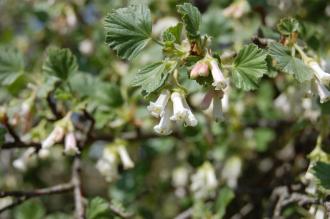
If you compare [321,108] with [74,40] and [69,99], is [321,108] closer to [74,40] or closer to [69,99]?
[69,99]

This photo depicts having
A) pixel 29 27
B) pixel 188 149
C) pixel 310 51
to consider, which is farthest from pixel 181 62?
pixel 29 27

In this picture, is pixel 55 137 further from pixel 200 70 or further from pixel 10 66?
pixel 200 70

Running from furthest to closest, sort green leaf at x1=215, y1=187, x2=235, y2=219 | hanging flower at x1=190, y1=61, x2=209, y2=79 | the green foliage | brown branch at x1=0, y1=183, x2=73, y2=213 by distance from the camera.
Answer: the green foliage → green leaf at x1=215, y1=187, x2=235, y2=219 → brown branch at x1=0, y1=183, x2=73, y2=213 → hanging flower at x1=190, y1=61, x2=209, y2=79

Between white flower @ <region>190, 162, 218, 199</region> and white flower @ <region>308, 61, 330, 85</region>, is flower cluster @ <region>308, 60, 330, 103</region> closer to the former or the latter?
white flower @ <region>308, 61, 330, 85</region>

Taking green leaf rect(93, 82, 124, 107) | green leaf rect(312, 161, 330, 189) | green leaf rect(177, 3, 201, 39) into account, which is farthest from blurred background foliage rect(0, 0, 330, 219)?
green leaf rect(177, 3, 201, 39)

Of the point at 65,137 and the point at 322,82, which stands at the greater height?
the point at 322,82

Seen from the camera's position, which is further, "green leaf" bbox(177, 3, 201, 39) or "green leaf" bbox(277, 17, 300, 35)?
"green leaf" bbox(277, 17, 300, 35)

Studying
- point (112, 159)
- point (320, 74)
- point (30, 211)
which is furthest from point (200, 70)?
point (30, 211)
